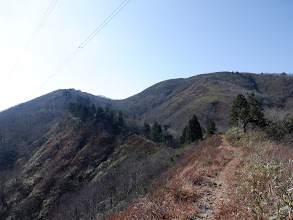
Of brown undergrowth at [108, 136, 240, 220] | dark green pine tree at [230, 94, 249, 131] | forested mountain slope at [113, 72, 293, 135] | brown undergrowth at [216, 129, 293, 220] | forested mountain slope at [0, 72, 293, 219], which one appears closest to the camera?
brown undergrowth at [216, 129, 293, 220]

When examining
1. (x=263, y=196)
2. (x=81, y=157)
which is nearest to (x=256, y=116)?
(x=263, y=196)

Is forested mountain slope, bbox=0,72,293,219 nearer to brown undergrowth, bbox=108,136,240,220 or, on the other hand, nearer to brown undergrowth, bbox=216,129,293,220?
brown undergrowth, bbox=108,136,240,220

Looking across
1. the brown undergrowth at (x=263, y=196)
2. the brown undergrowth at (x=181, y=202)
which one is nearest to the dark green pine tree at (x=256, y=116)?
the brown undergrowth at (x=181, y=202)

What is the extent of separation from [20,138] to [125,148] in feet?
187

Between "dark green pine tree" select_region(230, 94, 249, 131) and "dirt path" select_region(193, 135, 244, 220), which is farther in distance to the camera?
"dark green pine tree" select_region(230, 94, 249, 131)

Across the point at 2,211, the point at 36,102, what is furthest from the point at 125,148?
the point at 36,102

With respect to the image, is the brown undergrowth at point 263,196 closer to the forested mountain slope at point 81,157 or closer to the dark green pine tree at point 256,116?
the forested mountain slope at point 81,157

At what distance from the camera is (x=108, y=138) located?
56594mm

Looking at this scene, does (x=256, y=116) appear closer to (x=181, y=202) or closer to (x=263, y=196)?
(x=181, y=202)

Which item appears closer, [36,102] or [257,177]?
[257,177]

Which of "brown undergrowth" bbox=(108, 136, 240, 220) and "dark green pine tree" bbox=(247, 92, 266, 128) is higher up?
"dark green pine tree" bbox=(247, 92, 266, 128)

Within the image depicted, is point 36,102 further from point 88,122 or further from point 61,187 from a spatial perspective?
point 61,187

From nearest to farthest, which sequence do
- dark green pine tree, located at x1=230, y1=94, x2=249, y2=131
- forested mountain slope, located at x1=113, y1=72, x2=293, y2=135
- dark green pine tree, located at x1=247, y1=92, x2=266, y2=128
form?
dark green pine tree, located at x1=247, y1=92, x2=266, y2=128
dark green pine tree, located at x1=230, y1=94, x2=249, y2=131
forested mountain slope, located at x1=113, y1=72, x2=293, y2=135

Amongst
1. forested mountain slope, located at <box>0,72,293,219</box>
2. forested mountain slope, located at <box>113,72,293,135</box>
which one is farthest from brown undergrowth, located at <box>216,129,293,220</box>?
forested mountain slope, located at <box>113,72,293,135</box>
